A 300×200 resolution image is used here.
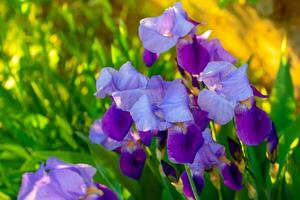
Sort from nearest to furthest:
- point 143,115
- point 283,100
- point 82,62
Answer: point 143,115
point 283,100
point 82,62

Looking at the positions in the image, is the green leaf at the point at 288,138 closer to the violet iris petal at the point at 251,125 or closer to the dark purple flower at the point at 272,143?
the dark purple flower at the point at 272,143

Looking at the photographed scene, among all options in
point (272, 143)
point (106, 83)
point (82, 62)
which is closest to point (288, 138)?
point (272, 143)

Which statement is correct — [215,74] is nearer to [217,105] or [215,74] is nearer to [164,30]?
[217,105]

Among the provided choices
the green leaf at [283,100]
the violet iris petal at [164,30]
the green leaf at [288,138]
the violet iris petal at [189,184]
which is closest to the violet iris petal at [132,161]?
the violet iris petal at [189,184]

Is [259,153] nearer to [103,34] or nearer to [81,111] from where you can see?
[81,111]

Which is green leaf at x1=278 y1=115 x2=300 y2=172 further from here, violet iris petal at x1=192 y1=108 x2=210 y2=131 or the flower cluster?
violet iris petal at x1=192 y1=108 x2=210 y2=131

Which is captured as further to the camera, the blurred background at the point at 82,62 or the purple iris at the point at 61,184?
the blurred background at the point at 82,62
